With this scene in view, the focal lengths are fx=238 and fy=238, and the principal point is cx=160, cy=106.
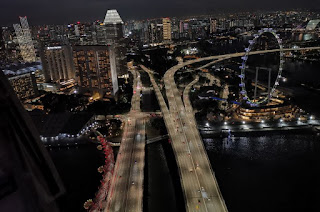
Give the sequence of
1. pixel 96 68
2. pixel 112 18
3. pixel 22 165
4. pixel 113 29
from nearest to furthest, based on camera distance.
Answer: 1. pixel 22 165
2. pixel 96 68
3. pixel 113 29
4. pixel 112 18

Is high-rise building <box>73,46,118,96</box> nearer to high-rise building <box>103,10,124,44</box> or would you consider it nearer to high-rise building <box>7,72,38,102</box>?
high-rise building <box>7,72,38,102</box>

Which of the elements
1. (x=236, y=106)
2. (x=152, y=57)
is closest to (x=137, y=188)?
(x=236, y=106)

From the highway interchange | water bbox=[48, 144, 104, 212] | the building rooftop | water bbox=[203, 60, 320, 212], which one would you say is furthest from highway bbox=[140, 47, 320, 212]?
the building rooftop

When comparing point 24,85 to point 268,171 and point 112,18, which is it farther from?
point 268,171

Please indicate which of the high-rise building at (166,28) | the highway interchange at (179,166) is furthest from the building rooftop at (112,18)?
the high-rise building at (166,28)

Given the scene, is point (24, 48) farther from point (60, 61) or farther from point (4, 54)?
point (60, 61)

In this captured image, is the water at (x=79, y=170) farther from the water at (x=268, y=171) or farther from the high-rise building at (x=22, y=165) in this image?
the high-rise building at (x=22, y=165)

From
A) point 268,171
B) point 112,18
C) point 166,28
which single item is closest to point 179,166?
point 268,171
